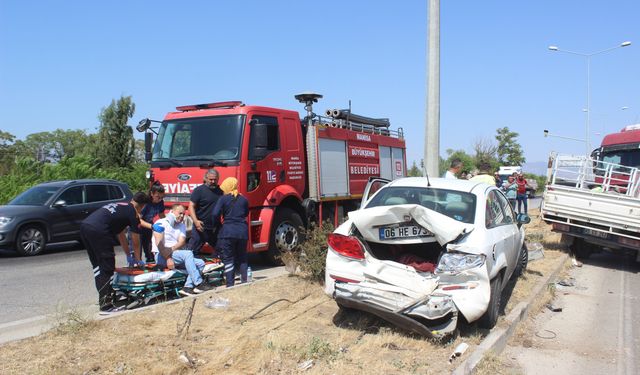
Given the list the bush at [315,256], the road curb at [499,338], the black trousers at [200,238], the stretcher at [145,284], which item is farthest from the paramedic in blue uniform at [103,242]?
the road curb at [499,338]

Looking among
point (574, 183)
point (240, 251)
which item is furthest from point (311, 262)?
point (574, 183)

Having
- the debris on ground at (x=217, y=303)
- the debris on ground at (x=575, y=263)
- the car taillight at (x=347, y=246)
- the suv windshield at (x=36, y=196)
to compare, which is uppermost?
the suv windshield at (x=36, y=196)

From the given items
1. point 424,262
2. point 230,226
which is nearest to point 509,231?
point 424,262

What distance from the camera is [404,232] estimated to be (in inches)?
210

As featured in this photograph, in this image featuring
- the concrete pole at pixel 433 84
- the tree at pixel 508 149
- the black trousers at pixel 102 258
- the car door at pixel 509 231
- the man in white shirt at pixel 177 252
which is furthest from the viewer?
the tree at pixel 508 149

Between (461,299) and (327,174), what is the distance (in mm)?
5812

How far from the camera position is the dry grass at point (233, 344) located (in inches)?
166

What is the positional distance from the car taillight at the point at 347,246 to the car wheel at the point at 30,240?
8540 mm

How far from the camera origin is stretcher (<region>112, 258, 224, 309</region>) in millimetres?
6191

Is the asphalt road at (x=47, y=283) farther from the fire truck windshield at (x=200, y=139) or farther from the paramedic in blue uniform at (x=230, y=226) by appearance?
the fire truck windshield at (x=200, y=139)

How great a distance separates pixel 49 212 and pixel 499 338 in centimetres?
1008

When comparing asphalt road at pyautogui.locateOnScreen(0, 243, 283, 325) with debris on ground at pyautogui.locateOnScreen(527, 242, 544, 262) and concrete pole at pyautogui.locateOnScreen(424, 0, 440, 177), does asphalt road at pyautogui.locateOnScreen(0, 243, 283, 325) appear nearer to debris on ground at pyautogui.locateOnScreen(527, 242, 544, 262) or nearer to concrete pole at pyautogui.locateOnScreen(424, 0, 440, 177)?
concrete pole at pyautogui.locateOnScreen(424, 0, 440, 177)

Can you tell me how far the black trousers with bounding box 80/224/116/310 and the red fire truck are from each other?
2.77 meters

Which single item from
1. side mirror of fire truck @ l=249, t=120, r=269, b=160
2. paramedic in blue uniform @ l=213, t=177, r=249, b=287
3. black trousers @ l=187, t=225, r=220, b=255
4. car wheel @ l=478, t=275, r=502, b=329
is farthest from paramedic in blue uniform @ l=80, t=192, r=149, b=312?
car wheel @ l=478, t=275, r=502, b=329
